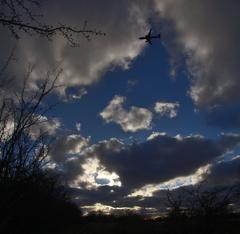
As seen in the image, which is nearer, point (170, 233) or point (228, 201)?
point (228, 201)

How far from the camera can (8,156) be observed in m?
6.62

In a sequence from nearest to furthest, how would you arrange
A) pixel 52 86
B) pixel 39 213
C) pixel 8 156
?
pixel 8 156 < pixel 52 86 < pixel 39 213

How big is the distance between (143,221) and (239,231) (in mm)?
10631

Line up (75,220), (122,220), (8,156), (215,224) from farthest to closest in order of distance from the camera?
(75,220) → (122,220) → (215,224) → (8,156)

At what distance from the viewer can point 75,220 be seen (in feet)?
194

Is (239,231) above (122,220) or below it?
below

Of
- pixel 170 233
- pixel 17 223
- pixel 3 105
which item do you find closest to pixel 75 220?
pixel 170 233

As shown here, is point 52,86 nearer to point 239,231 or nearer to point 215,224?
point 215,224

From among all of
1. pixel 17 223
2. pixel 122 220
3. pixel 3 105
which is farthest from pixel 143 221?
pixel 3 105

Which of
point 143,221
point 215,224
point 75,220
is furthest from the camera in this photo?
point 75,220

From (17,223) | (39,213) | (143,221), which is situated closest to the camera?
(17,223)

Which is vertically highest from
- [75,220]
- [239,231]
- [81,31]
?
[75,220]

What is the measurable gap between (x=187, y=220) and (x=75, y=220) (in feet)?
135

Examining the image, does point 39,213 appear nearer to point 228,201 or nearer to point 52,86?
point 228,201
